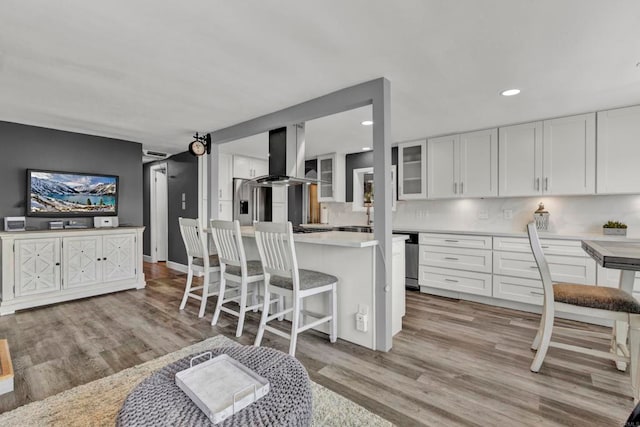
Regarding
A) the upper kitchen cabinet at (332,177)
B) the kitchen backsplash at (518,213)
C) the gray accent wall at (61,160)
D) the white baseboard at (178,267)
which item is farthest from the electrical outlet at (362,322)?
the gray accent wall at (61,160)

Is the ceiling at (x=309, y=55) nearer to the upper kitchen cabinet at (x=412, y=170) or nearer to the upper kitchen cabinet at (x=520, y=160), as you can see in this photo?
the upper kitchen cabinet at (x=520, y=160)

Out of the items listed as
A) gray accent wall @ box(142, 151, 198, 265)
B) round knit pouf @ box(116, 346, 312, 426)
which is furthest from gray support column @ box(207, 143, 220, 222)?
round knit pouf @ box(116, 346, 312, 426)

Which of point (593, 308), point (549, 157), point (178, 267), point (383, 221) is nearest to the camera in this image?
point (593, 308)

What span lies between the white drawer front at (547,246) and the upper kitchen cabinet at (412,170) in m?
1.22

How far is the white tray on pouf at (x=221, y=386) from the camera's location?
1065 millimetres

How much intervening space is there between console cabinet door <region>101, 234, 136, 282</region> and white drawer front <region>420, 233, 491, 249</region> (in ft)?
13.6

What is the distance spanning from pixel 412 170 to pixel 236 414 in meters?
4.26

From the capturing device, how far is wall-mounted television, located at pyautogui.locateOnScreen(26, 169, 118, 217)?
3.90 metres

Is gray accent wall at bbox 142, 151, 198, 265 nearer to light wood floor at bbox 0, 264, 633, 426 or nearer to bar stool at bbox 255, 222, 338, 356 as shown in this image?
light wood floor at bbox 0, 264, 633, 426

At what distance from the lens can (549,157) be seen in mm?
3582

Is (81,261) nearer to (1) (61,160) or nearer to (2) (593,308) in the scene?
(1) (61,160)

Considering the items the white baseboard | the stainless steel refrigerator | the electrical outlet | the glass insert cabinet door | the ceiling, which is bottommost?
the white baseboard

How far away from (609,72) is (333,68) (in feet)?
7.11

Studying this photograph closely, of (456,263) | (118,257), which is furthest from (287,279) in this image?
(118,257)
